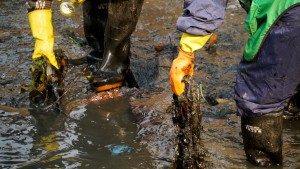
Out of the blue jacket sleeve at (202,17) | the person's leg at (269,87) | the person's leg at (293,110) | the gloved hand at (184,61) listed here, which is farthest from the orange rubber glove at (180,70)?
the person's leg at (293,110)

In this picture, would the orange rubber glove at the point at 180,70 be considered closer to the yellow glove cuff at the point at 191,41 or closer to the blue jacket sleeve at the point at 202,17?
the yellow glove cuff at the point at 191,41

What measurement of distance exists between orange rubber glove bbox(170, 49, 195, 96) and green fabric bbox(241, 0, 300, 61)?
1.18ft

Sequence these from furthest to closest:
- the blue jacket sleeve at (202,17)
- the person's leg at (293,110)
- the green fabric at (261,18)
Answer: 1. the person's leg at (293,110)
2. the blue jacket sleeve at (202,17)
3. the green fabric at (261,18)

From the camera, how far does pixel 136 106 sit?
4.61 meters

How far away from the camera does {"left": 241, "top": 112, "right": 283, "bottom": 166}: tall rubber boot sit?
3.38 meters

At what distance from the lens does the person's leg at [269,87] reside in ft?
10.3

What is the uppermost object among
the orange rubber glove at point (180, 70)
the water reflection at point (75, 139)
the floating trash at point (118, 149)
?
the orange rubber glove at point (180, 70)

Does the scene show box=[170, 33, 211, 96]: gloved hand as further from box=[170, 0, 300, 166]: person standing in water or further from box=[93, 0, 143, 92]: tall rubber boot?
box=[93, 0, 143, 92]: tall rubber boot

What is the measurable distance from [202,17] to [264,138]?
2.77 ft

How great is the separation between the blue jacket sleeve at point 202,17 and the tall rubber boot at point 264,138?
2.06 feet

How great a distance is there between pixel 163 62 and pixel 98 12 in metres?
0.81

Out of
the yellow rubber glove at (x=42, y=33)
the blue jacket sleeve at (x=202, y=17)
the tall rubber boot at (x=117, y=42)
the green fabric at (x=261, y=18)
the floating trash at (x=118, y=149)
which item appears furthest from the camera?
the tall rubber boot at (x=117, y=42)

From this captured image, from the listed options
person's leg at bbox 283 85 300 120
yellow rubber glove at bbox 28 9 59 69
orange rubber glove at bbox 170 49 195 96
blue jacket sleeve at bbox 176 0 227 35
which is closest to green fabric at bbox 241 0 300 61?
blue jacket sleeve at bbox 176 0 227 35

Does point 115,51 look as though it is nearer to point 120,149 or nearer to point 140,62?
point 140,62
